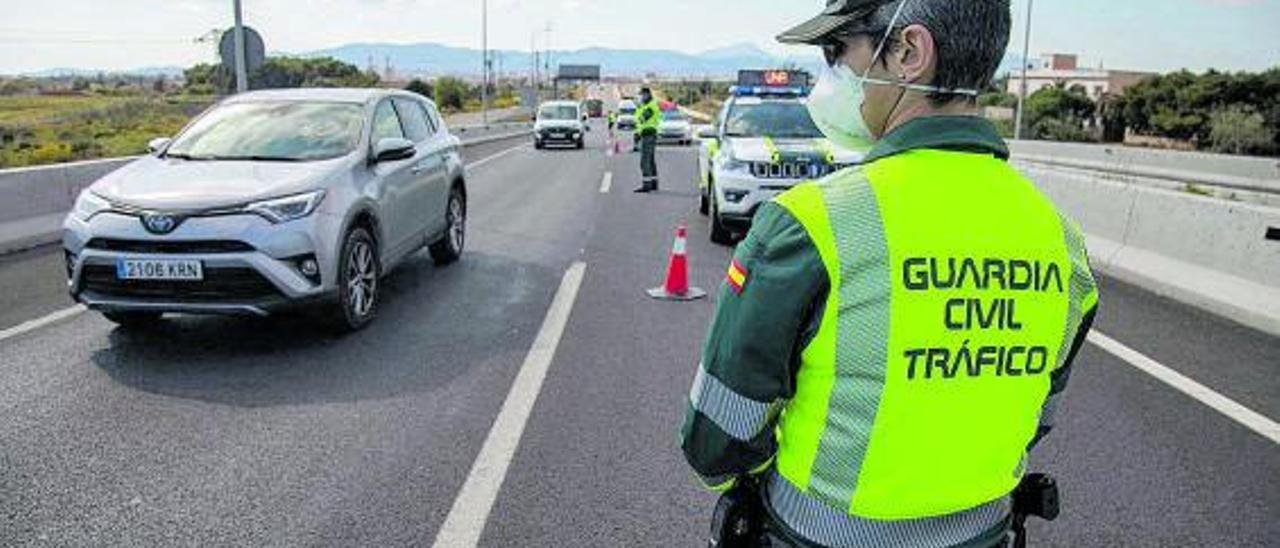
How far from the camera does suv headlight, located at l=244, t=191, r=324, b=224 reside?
20.6 ft

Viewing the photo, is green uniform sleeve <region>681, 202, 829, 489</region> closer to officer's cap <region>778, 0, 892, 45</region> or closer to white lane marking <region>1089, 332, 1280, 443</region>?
officer's cap <region>778, 0, 892, 45</region>

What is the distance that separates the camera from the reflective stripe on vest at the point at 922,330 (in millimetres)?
1524

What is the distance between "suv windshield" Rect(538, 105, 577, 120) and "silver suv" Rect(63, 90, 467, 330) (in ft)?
89.8

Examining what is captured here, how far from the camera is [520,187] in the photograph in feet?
61.7

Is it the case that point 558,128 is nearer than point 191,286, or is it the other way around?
point 191,286

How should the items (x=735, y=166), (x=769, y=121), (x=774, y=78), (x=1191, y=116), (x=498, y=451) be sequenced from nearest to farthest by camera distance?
(x=498, y=451), (x=735, y=166), (x=769, y=121), (x=774, y=78), (x=1191, y=116)

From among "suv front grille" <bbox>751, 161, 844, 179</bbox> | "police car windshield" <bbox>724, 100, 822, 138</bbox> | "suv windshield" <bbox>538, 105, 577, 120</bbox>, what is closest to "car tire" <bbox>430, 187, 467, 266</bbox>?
"suv front grille" <bbox>751, 161, 844, 179</bbox>

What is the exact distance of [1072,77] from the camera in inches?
4500

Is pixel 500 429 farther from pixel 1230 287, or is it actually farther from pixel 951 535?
pixel 1230 287

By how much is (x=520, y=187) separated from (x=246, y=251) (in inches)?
502

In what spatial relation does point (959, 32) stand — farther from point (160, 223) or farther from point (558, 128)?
point (558, 128)

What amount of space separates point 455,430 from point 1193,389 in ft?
14.5

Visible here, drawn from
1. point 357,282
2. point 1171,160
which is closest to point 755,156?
point 357,282

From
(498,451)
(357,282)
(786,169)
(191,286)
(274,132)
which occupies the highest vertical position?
(274,132)
